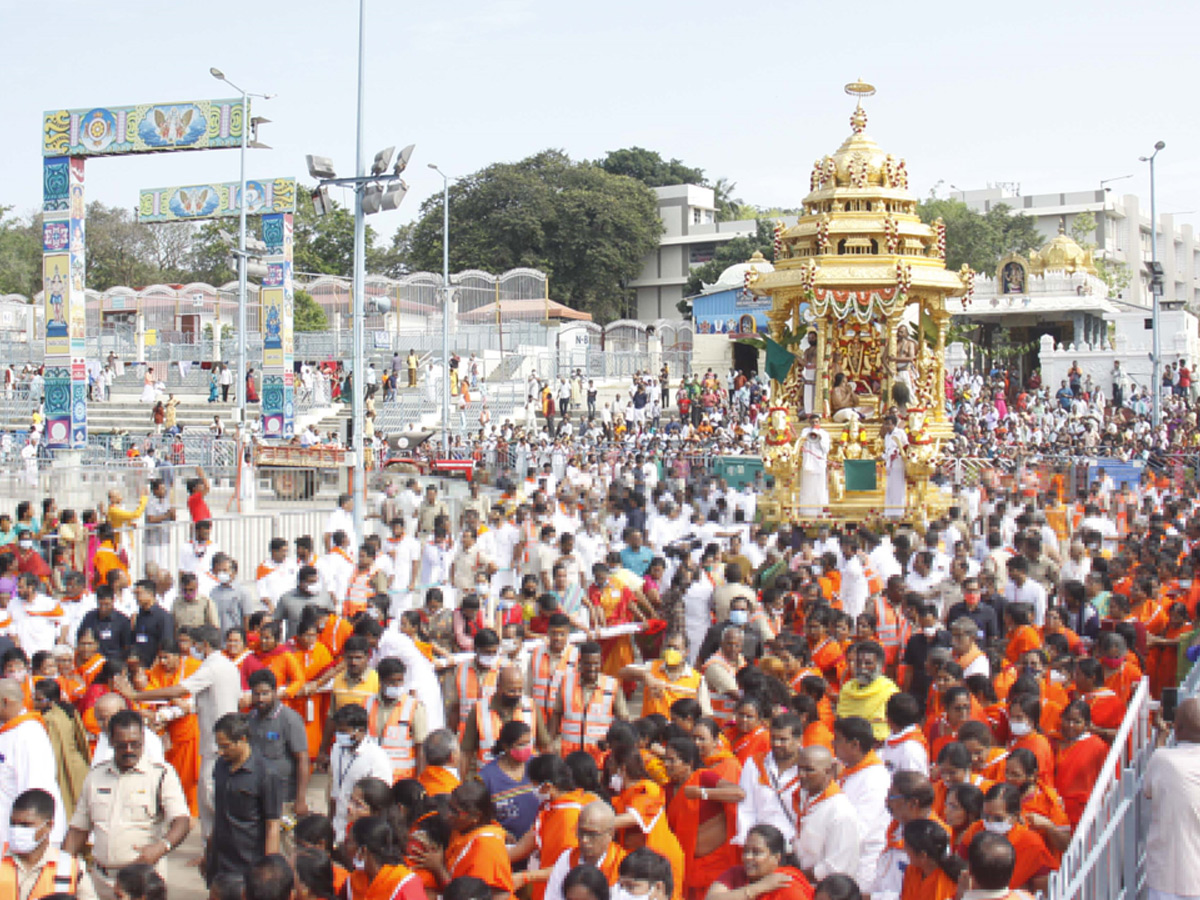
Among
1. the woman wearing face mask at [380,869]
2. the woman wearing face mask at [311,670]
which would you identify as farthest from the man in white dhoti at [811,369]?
the woman wearing face mask at [380,869]

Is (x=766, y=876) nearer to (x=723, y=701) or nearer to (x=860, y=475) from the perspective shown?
(x=723, y=701)

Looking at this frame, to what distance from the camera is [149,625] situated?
9039 mm

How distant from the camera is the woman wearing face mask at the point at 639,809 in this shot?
5.38 metres

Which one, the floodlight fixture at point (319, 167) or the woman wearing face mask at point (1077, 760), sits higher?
the floodlight fixture at point (319, 167)

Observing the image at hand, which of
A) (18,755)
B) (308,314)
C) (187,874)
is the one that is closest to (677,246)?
(308,314)

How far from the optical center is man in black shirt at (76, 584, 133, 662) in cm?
896

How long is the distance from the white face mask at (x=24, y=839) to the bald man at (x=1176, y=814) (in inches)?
191

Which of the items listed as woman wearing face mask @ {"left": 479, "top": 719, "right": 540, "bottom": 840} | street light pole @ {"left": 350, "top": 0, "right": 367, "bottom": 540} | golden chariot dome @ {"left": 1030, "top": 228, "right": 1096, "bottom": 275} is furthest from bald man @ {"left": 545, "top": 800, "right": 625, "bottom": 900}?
golden chariot dome @ {"left": 1030, "top": 228, "right": 1096, "bottom": 275}

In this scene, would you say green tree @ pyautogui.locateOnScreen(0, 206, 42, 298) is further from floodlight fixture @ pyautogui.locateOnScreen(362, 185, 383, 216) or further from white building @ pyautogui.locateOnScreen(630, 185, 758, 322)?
floodlight fixture @ pyautogui.locateOnScreen(362, 185, 383, 216)

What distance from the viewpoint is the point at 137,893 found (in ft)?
15.8

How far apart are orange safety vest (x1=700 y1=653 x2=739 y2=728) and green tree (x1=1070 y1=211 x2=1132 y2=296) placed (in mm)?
51560

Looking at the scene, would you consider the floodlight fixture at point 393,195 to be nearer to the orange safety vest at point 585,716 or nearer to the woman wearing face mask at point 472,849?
the orange safety vest at point 585,716

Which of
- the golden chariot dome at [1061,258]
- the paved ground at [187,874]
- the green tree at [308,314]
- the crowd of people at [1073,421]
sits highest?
the golden chariot dome at [1061,258]

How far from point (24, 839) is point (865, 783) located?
3.62 m
